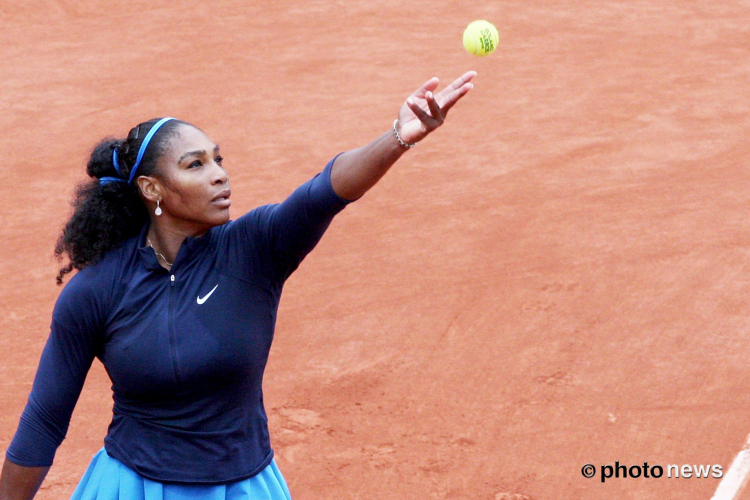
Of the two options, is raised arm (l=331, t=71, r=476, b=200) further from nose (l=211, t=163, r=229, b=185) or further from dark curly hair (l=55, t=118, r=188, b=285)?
dark curly hair (l=55, t=118, r=188, b=285)

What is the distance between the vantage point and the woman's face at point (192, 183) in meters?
3.08

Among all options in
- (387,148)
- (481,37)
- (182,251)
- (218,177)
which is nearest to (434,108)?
(387,148)

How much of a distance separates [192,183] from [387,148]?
679 mm

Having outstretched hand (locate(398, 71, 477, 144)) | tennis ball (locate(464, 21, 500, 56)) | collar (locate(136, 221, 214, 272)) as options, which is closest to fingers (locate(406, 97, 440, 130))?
outstretched hand (locate(398, 71, 477, 144))

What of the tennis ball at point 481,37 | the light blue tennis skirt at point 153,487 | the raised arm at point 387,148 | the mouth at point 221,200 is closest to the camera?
the raised arm at point 387,148

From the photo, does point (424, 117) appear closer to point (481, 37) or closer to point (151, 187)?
point (151, 187)

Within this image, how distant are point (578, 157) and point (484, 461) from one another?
469 cm

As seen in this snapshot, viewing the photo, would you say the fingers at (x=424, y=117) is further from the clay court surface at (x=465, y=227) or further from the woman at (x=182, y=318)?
the clay court surface at (x=465, y=227)

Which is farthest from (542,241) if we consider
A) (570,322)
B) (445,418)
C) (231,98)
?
(231,98)

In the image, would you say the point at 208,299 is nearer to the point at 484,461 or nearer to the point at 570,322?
the point at 484,461

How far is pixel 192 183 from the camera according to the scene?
121 inches

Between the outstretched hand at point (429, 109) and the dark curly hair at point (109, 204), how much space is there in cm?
81

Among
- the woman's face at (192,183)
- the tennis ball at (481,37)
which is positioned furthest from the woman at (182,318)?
the tennis ball at (481,37)

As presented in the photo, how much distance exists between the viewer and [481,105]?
35.9 ft
